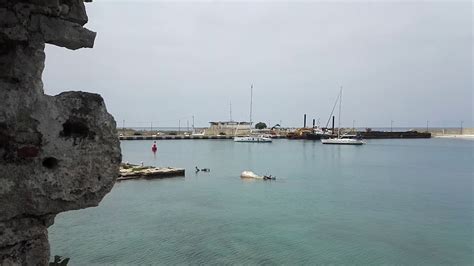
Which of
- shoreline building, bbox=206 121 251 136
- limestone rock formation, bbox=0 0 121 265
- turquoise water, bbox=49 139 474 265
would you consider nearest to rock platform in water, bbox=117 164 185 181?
turquoise water, bbox=49 139 474 265

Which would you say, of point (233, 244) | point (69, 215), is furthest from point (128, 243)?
point (69, 215)

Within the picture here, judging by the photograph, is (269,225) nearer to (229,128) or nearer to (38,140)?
(38,140)

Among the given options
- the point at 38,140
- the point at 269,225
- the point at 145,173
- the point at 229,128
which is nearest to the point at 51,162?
the point at 38,140

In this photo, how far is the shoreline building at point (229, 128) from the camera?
140000mm

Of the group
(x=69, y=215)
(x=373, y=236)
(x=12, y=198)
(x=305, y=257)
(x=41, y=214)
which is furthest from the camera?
(x=69, y=215)

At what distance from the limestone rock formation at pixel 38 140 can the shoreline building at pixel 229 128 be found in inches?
5238

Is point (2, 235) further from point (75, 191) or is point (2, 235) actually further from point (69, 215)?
point (69, 215)

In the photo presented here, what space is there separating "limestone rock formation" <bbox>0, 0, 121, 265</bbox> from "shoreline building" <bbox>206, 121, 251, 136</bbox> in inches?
5238

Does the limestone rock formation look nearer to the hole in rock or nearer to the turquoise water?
the hole in rock

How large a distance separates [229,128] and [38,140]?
139382 millimetres

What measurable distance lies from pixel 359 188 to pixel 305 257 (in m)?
20.9

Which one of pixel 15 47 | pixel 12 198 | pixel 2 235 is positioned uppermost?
pixel 15 47

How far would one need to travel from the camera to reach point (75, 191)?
359cm

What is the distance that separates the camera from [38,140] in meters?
3.38
